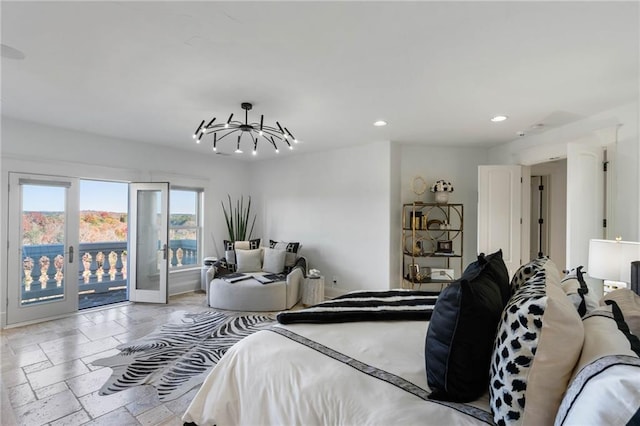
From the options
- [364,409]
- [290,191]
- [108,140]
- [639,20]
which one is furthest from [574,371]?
A: [108,140]

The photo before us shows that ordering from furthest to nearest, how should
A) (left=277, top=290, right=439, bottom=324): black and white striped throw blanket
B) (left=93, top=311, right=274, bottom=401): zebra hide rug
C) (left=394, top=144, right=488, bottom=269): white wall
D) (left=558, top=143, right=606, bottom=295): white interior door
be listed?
(left=394, top=144, right=488, bottom=269): white wall
(left=558, top=143, right=606, bottom=295): white interior door
(left=93, top=311, right=274, bottom=401): zebra hide rug
(left=277, top=290, right=439, bottom=324): black and white striped throw blanket

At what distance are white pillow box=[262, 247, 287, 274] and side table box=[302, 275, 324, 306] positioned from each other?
23.8 inches

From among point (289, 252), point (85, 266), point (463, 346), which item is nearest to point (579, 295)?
point (463, 346)

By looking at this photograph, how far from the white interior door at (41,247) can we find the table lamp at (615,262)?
6189 mm

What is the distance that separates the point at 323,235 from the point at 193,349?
116 inches

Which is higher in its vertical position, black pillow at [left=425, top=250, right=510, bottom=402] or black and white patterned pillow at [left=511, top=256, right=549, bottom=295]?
black and white patterned pillow at [left=511, top=256, right=549, bottom=295]

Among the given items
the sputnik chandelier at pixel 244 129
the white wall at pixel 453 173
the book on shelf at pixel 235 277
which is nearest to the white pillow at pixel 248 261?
the book on shelf at pixel 235 277

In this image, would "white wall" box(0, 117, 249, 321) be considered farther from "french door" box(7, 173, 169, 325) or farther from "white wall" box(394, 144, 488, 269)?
"white wall" box(394, 144, 488, 269)

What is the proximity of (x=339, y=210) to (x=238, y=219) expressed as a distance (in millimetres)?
2408

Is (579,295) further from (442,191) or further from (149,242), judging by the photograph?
(149,242)

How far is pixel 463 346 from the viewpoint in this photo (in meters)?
1.19

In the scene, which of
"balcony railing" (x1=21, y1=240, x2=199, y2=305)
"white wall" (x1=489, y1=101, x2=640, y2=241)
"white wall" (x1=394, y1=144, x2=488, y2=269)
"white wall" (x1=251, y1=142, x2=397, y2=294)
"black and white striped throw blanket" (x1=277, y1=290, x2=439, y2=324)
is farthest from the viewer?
"white wall" (x1=394, y1=144, x2=488, y2=269)

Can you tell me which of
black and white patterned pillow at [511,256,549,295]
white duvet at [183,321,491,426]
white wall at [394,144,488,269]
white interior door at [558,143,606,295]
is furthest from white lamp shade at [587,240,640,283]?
white wall at [394,144,488,269]

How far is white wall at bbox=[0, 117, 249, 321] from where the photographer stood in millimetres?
3820
